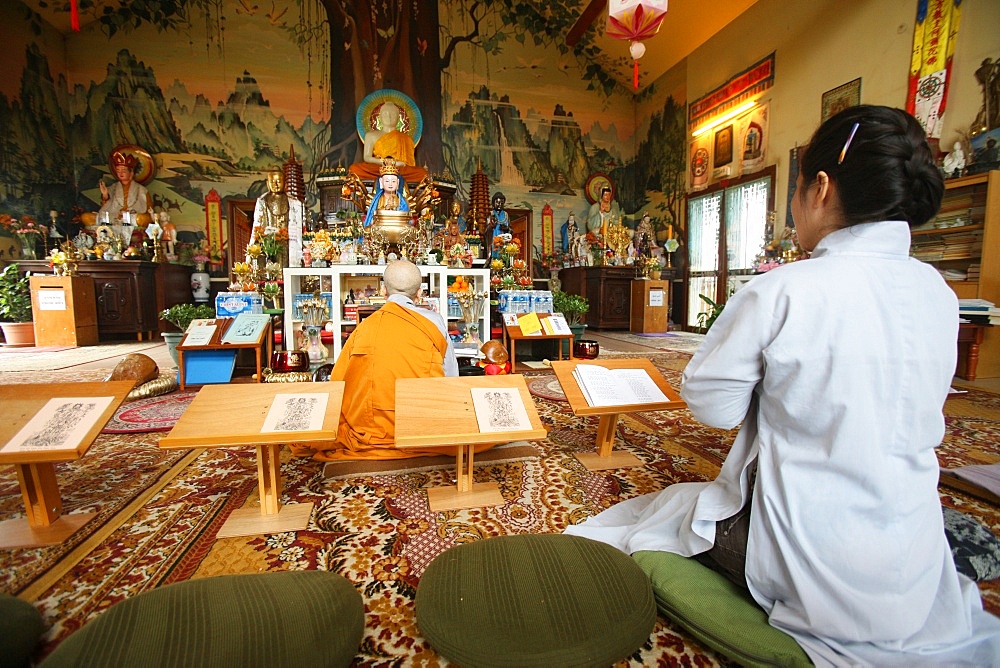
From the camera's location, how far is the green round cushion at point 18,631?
3.75 feet

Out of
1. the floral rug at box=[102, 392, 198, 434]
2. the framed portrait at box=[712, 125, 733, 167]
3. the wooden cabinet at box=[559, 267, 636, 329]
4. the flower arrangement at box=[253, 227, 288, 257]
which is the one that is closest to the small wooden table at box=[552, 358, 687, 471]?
the floral rug at box=[102, 392, 198, 434]

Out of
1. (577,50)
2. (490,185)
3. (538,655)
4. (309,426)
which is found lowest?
(538,655)

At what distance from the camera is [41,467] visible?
1.95m

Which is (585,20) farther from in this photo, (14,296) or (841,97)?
(14,296)

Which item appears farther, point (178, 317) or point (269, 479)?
point (178, 317)

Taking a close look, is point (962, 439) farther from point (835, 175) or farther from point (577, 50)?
point (577, 50)

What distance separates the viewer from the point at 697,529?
141 cm

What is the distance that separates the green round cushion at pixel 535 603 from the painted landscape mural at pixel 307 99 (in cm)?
1007

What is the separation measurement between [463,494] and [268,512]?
88 centimetres

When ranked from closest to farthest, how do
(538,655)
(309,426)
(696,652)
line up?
1. (538,655)
2. (696,652)
3. (309,426)

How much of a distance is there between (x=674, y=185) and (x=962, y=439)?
883 cm

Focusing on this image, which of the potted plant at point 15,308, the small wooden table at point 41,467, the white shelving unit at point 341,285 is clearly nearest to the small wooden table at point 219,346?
the white shelving unit at point 341,285

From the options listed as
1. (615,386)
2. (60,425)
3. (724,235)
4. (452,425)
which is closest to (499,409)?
(452,425)

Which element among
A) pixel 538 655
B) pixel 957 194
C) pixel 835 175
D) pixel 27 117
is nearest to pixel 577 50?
pixel 957 194
